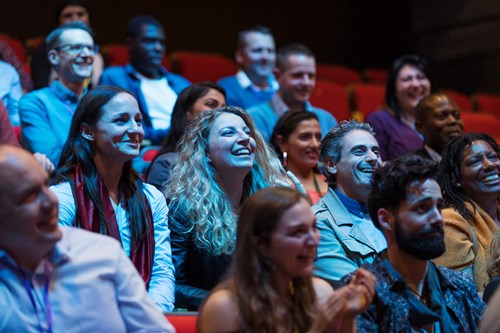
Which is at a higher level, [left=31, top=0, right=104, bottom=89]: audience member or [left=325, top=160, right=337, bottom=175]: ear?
[left=31, top=0, right=104, bottom=89]: audience member

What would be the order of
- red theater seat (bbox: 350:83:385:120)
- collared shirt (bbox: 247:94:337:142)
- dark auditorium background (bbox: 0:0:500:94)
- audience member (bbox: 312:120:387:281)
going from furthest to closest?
dark auditorium background (bbox: 0:0:500:94) → red theater seat (bbox: 350:83:385:120) → collared shirt (bbox: 247:94:337:142) → audience member (bbox: 312:120:387:281)

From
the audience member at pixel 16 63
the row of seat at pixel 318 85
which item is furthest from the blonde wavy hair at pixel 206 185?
the row of seat at pixel 318 85

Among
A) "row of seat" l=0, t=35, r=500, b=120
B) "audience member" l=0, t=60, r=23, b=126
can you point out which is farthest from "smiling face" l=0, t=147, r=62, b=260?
"row of seat" l=0, t=35, r=500, b=120

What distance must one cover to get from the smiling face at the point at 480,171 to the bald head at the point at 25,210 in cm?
134

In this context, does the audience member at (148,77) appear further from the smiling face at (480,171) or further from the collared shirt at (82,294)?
the collared shirt at (82,294)

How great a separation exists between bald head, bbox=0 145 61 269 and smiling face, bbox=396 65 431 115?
2146mm

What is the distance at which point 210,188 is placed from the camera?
2.15 meters

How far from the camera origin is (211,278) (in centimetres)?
206

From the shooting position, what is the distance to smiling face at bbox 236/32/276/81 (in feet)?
12.0

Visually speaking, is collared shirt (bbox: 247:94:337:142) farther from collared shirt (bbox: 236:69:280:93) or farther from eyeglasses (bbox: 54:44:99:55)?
eyeglasses (bbox: 54:44:99:55)

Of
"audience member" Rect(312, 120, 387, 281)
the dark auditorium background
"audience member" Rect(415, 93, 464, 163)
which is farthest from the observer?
the dark auditorium background

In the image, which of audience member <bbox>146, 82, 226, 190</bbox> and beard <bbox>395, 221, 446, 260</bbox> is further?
audience member <bbox>146, 82, 226, 190</bbox>

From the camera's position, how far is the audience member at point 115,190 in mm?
1937

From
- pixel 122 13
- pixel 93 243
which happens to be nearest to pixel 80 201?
pixel 93 243
